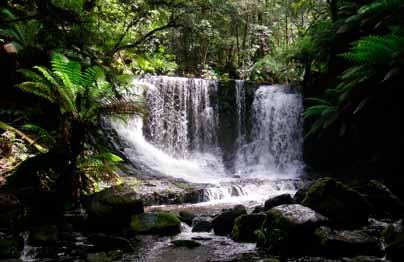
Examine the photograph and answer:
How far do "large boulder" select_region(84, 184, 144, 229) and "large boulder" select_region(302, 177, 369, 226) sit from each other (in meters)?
2.44

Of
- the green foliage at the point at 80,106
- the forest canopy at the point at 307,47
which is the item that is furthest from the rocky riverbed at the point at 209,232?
the forest canopy at the point at 307,47

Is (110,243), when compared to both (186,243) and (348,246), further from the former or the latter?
(348,246)

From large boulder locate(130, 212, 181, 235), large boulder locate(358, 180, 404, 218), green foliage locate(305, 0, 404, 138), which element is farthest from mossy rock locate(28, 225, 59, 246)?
green foliage locate(305, 0, 404, 138)

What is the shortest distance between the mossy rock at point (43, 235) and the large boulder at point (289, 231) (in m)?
2.52

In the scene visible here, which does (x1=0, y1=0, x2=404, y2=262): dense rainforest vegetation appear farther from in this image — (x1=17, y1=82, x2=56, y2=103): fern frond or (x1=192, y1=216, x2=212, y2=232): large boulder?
(x1=192, y1=216, x2=212, y2=232): large boulder

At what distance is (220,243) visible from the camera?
517 centimetres

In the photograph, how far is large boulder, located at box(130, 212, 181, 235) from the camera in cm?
563

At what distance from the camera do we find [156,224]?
570 cm

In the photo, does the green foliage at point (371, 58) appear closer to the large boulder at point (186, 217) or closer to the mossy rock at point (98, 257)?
the large boulder at point (186, 217)

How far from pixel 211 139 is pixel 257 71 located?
19.6 feet

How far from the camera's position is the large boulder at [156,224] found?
563 cm

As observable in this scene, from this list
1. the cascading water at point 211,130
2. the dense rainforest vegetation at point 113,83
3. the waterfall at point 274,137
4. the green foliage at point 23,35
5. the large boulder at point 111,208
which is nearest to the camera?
the large boulder at point 111,208

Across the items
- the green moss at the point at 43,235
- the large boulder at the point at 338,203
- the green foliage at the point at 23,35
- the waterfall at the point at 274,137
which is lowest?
the green moss at the point at 43,235

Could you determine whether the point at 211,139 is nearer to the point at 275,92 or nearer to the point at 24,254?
the point at 275,92
